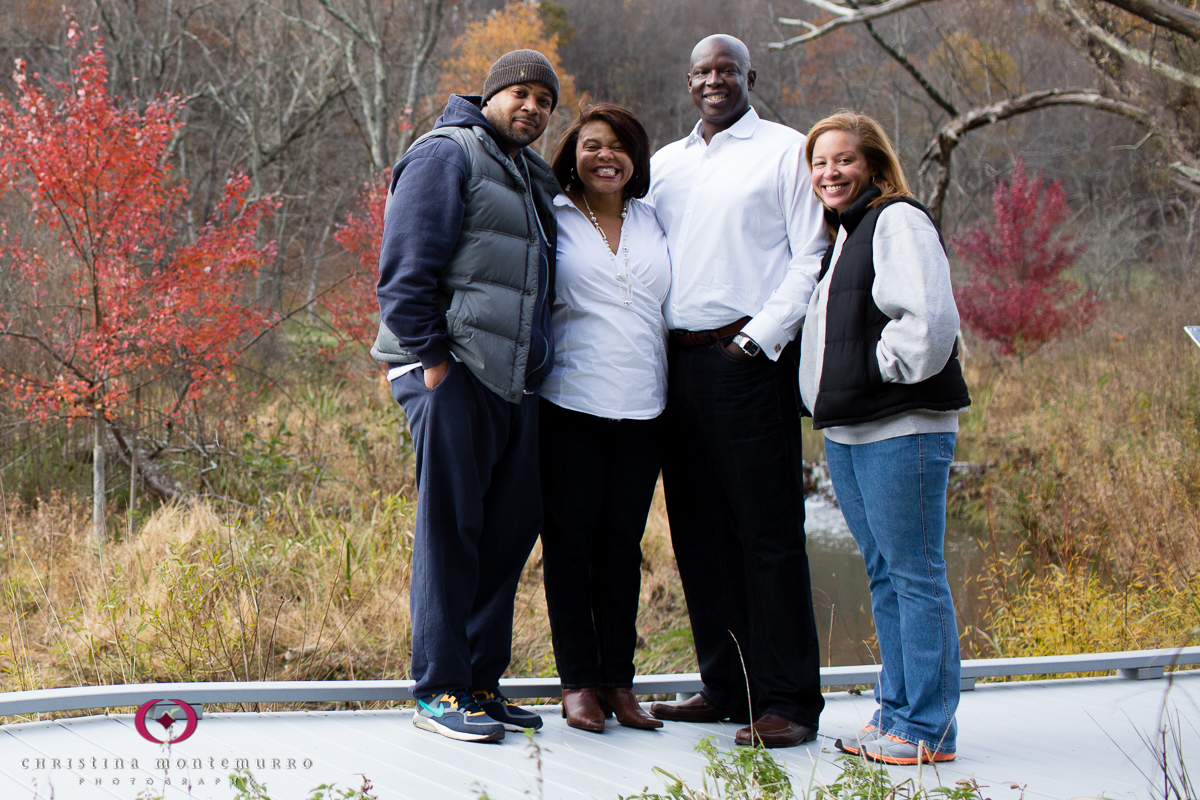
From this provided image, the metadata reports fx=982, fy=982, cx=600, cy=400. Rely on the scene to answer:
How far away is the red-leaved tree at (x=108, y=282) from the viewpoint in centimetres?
561

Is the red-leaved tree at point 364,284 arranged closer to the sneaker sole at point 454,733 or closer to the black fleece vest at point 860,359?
the sneaker sole at point 454,733

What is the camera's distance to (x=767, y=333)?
2.74m

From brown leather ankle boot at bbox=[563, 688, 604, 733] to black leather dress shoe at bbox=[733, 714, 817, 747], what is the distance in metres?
0.40

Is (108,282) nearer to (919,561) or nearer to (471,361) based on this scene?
(471,361)

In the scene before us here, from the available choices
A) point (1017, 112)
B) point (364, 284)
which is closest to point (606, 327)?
point (1017, 112)

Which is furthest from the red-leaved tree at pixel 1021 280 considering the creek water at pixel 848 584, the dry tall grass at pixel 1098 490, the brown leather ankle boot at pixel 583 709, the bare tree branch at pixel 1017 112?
the brown leather ankle boot at pixel 583 709

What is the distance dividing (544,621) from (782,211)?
10.0 feet

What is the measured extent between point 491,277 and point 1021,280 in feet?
41.8

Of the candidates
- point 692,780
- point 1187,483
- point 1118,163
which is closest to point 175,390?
point 692,780

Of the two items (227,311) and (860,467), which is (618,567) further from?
(227,311)

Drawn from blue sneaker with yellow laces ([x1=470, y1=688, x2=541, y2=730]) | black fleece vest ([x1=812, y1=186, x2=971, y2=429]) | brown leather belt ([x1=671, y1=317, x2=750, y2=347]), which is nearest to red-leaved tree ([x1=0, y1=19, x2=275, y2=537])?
blue sneaker with yellow laces ([x1=470, y1=688, x2=541, y2=730])

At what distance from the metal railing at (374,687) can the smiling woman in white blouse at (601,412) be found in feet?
0.88

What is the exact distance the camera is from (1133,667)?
3525 mm

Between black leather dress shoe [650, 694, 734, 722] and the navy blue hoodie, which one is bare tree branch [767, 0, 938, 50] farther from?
black leather dress shoe [650, 694, 734, 722]
